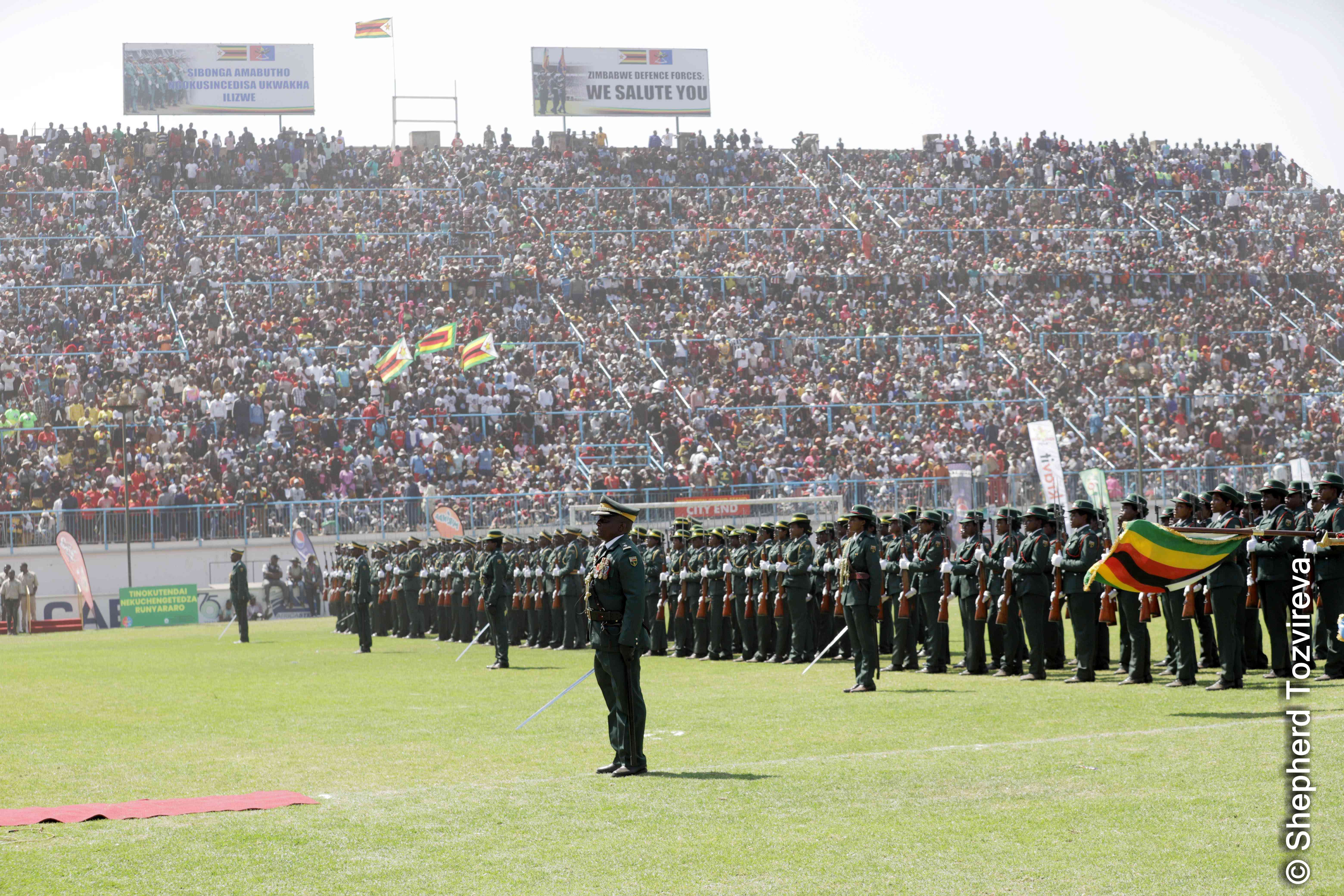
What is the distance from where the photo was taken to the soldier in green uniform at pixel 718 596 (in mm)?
20547

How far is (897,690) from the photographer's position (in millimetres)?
14664

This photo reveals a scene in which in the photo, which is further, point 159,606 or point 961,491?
point 159,606

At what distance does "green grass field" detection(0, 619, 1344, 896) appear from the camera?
653cm

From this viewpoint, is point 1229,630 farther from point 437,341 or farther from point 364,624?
point 437,341

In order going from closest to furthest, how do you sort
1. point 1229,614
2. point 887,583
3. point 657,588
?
point 1229,614 < point 887,583 < point 657,588

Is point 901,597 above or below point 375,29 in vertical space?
below

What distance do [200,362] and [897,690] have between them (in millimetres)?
31874

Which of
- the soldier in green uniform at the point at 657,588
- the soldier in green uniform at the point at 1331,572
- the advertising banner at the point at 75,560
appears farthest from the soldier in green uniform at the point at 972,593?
the advertising banner at the point at 75,560

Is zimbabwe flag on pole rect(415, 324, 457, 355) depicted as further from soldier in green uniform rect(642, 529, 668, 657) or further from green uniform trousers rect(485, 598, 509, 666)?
green uniform trousers rect(485, 598, 509, 666)

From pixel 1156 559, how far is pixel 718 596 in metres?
9.49

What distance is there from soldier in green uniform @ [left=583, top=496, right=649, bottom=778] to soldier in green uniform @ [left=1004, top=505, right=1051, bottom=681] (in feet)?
20.9

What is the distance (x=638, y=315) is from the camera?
4788 cm

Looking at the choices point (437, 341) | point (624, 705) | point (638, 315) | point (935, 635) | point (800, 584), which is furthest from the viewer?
point (638, 315)

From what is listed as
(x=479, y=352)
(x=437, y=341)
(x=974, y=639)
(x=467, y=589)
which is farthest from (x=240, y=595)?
(x=974, y=639)
